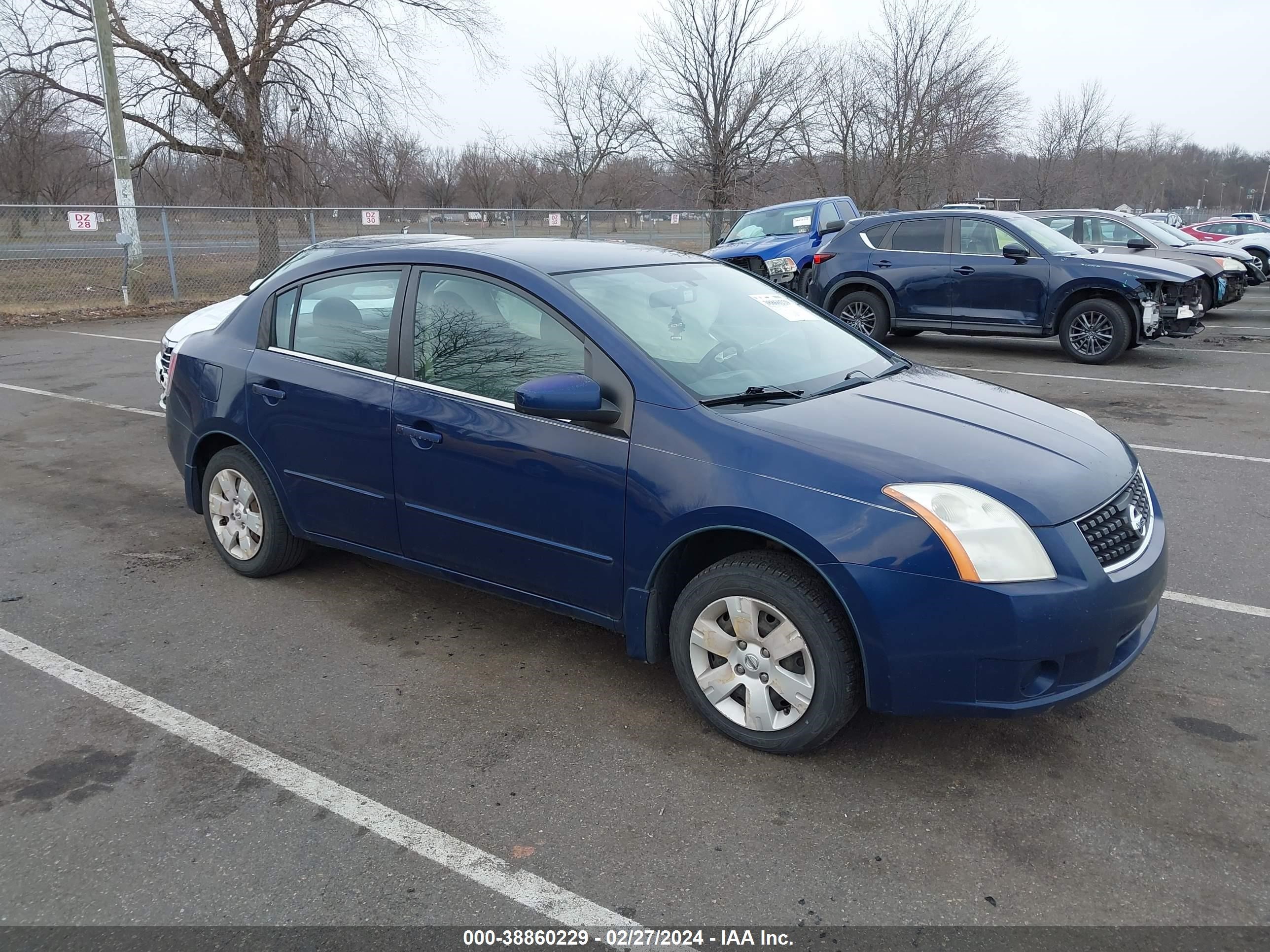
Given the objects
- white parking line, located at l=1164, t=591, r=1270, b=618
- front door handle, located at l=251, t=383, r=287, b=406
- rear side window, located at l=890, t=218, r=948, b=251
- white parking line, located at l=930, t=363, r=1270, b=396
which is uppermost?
rear side window, located at l=890, t=218, r=948, b=251

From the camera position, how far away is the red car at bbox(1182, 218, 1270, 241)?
23.3 metres

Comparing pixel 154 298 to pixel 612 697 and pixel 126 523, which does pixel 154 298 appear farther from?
pixel 612 697

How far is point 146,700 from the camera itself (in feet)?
11.6

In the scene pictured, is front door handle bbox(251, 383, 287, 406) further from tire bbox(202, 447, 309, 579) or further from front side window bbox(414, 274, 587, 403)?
front side window bbox(414, 274, 587, 403)

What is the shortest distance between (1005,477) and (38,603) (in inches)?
166

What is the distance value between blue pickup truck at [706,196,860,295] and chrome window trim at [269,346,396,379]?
9983 mm

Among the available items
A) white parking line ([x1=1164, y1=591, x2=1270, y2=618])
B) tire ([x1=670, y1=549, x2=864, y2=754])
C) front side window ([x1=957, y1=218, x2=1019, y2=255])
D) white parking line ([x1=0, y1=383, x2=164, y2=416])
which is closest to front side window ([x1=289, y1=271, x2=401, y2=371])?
tire ([x1=670, y1=549, x2=864, y2=754])

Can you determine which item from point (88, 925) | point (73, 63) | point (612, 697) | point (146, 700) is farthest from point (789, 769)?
point (73, 63)

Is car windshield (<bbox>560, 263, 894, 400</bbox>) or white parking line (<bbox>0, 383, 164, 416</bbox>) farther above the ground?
car windshield (<bbox>560, 263, 894, 400</bbox>)

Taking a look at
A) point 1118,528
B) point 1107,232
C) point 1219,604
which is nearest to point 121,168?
point 1107,232

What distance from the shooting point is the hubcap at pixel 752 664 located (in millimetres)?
3047

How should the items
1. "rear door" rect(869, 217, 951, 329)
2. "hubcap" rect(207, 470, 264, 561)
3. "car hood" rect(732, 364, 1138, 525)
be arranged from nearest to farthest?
1. "car hood" rect(732, 364, 1138, 525)
2. "hubcap" rect(207, 470, 264, 561)
3. "rear door" rect(869, 217, 951, 329)

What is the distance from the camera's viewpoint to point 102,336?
14.5 metres

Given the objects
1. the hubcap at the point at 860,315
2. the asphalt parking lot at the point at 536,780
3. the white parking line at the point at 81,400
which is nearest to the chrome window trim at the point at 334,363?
the asphalt parking lot at the point at 536,780
